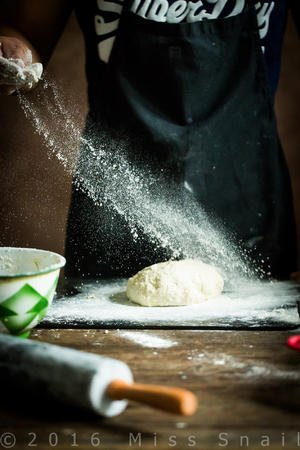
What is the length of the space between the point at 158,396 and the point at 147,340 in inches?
15.7

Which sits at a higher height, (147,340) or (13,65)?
(13,65)

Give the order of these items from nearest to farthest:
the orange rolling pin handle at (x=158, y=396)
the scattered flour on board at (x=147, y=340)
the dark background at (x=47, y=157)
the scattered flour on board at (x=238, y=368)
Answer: the orange rolling pin handle at (x=158, y=396) < the scattered flour on board at (x=238, y=368) < the scattered flour on board at (x=147, y=340) < the dark background at (x=47, y=157)

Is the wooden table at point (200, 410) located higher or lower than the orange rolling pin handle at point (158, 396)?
lower

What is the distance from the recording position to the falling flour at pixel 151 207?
166 centimetres

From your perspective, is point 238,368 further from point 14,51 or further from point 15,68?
point 14,51

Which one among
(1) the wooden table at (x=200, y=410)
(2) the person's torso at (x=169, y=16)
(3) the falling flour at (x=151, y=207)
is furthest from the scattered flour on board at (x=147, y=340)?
(2) the person's torso at (x=169, y=16)

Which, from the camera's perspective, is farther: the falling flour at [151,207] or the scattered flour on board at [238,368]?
the falling flour at [151,207]

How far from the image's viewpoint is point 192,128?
1653 millimetres

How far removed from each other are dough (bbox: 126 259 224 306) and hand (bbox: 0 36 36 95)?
2.03 ft

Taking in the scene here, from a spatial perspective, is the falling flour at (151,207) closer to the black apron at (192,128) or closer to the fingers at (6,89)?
the black apron at (192,128)

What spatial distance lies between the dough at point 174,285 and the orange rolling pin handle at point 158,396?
608 mm

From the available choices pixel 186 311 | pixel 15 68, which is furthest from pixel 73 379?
pixel 15 68

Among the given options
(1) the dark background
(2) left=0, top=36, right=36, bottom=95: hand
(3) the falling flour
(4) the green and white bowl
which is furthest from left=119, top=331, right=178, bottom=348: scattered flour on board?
(1) the dark background

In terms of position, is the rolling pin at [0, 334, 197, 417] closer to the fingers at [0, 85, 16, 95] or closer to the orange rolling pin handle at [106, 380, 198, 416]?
the orange rolling pin handle at [106, 380, 198, 416]
